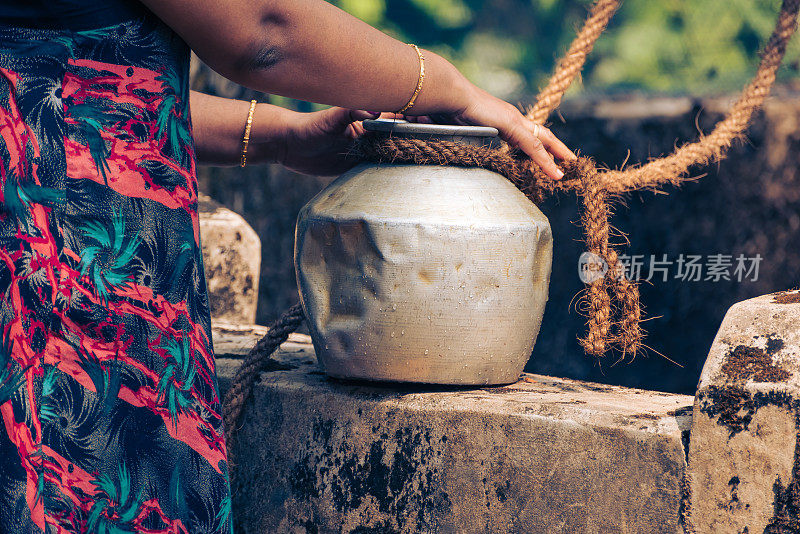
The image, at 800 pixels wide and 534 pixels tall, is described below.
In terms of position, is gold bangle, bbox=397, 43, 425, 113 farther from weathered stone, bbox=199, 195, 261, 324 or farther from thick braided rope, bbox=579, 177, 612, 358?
weathered stone, bbox=199, 195, 261, 324

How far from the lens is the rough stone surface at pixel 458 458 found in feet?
4.22

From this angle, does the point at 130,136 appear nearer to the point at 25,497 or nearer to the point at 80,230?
the point at 80,230

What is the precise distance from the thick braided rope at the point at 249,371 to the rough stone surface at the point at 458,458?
3 cm

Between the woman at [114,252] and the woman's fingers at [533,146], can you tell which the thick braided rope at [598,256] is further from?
the woman at [114,252]

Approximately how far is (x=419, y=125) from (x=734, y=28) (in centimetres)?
194

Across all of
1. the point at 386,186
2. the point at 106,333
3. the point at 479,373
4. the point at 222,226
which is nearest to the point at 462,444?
the point at 479,373

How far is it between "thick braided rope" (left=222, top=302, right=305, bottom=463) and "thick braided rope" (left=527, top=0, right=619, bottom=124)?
65 cm

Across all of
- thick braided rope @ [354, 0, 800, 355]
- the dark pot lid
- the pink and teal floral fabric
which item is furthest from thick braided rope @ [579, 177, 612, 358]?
the pink and teal floral fabric

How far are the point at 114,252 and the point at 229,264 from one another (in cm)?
163

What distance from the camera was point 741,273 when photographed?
306 cm

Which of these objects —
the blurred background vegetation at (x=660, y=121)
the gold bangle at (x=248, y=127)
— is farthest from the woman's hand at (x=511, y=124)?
the blurred background vegetation at (x=660, y=121)

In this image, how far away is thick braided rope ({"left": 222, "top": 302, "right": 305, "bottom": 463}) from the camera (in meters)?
1.66

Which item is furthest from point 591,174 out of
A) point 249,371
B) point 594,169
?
point 249,371

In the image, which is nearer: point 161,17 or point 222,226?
point 161,17
